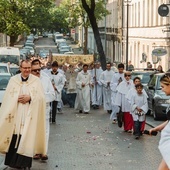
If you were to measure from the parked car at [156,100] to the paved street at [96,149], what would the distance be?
2.13 m

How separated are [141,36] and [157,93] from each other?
113ft

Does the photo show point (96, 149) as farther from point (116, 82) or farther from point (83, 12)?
point (83, 12)

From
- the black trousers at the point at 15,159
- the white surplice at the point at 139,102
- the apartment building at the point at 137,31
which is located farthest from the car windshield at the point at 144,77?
the black trousers at the point at 15,159

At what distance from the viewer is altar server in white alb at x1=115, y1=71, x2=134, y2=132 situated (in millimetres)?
18328

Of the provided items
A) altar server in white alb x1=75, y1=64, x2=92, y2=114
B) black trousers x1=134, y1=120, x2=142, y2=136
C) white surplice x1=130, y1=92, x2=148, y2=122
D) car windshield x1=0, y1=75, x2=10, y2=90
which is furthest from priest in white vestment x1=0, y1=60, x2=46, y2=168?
altar server in white alb x1=75, y1=64, x2=92, y2=114

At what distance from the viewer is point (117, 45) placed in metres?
74.1

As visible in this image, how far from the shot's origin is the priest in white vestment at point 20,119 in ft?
38.2

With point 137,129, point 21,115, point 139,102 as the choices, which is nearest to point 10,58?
point 139,102

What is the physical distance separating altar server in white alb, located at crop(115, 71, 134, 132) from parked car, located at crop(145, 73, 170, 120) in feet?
10.4

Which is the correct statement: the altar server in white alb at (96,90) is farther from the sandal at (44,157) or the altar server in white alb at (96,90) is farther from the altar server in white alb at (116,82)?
the sandal at (44,157)

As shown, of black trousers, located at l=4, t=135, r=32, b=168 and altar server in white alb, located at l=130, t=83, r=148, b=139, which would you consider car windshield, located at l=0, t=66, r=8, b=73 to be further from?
black trousers, located at l=4, t=135, r=32, b=168

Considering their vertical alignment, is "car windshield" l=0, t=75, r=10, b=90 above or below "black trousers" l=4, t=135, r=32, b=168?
above

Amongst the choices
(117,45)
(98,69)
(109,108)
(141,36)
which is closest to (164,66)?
(141,36)

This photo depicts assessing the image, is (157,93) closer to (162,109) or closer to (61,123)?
(162,109)
